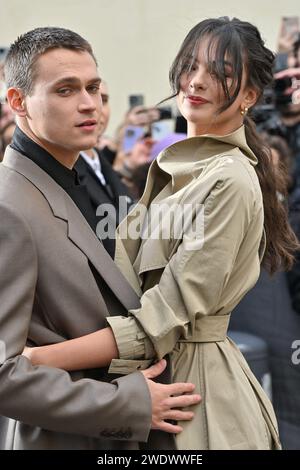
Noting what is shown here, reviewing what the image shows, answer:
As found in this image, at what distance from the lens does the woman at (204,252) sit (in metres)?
2.22

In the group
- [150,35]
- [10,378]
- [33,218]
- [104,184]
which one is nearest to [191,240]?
[33,218]

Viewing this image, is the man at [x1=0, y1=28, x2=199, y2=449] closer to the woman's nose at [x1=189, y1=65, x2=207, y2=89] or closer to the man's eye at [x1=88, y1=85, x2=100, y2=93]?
the man's eye at [x1=88, y1=85, x2=100, y2=93]

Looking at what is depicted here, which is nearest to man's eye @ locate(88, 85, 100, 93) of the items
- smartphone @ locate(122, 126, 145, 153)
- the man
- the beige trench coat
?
the man

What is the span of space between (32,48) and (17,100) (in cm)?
14

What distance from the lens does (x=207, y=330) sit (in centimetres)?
234

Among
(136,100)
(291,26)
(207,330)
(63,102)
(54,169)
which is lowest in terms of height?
(207,330)

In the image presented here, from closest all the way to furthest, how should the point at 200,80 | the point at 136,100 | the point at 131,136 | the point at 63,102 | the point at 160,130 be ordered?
the point at 63,102, the point at 200,80, the point at 160,130, the point at 131,136, the point at 136,100

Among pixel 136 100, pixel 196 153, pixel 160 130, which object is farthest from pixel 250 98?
pixel 136 100

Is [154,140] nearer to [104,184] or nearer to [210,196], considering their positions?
[104,184]

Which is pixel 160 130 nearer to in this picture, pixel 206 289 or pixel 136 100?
pixel 136 100

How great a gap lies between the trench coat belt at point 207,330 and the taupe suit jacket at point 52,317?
6.6 inches

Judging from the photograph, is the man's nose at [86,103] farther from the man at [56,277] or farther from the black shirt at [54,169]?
the black shirt at [54,169]

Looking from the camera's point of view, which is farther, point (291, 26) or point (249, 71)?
point (291, 26)

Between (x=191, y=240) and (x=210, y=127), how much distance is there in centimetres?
40
